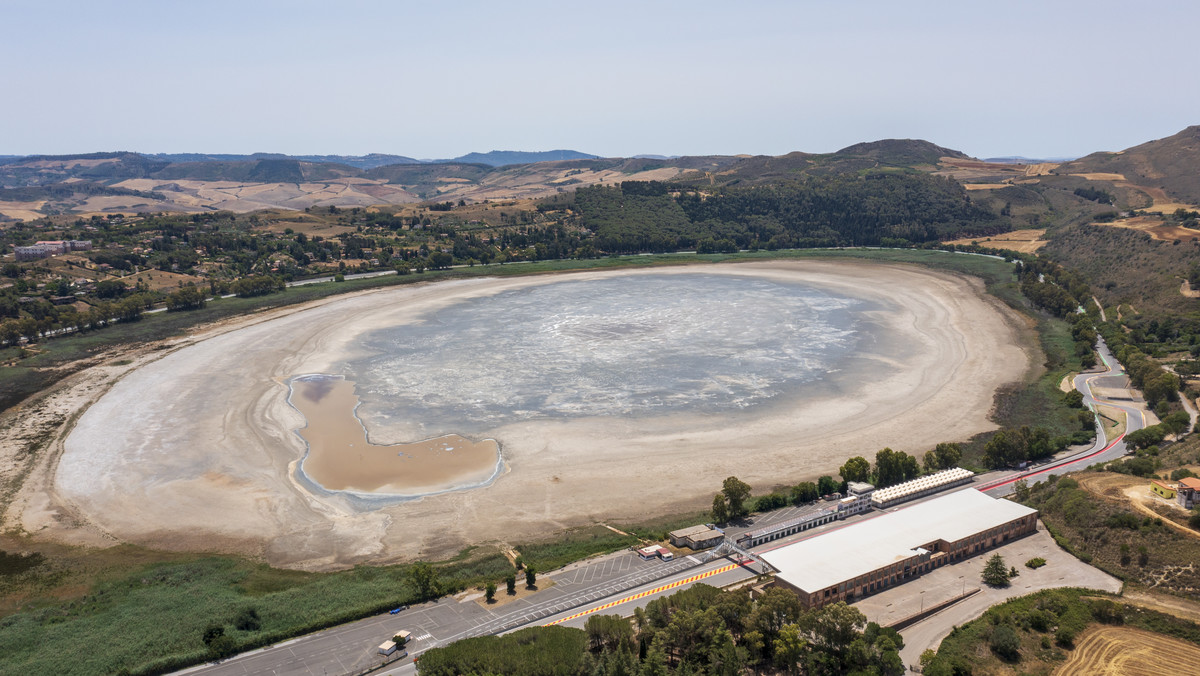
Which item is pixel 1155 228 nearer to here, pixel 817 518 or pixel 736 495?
pixel 817 518

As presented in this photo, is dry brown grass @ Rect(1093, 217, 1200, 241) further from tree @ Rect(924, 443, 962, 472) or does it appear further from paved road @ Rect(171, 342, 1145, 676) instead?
paved road @ Rect(171, 342, 1145, 676)

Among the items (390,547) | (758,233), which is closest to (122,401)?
(390,547)

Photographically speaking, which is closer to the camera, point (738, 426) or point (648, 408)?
point (738, 426)

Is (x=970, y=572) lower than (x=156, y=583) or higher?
higher

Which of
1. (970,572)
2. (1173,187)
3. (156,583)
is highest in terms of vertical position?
(1173,187)

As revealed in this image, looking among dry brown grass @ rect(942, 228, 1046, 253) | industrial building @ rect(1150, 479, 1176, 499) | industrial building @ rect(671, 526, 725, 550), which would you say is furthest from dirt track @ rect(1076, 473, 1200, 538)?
dry brown grass @ rect(942, 228, 1046, 253)

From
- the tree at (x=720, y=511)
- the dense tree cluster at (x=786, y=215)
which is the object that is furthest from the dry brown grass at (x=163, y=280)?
the tree at (x=720, y=511)

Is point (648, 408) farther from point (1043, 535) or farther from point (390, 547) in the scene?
point (1043, 535)
